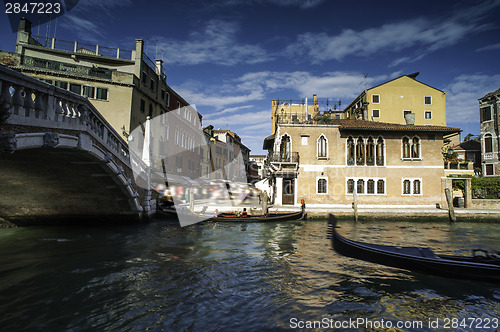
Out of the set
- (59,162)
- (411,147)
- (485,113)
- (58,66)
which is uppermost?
(485,113)

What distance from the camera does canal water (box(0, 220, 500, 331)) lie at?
4617mm

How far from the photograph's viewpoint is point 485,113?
1047 inches

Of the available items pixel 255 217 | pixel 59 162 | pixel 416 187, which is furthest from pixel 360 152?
pixel 59 162

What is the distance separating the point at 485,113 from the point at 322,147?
20123 millimetres

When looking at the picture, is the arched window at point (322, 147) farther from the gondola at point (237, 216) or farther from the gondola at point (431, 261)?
the gondola at point (431, 261)

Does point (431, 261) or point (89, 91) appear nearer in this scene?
point (431, 261)

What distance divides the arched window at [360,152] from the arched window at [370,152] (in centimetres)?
29

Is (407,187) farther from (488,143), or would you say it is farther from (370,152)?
(488,143)

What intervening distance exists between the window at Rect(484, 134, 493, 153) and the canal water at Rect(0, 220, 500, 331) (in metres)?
21.0

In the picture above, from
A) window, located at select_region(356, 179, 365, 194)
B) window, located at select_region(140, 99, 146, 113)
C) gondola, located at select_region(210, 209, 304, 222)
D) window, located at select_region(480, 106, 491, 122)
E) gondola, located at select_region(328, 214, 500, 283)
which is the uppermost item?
window, located at select_region(480, 106, 491, 122)

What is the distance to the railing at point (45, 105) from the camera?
4844 millimetres

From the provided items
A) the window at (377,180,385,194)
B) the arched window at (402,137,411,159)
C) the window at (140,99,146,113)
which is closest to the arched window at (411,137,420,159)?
the arched window at (402,137,411,159)

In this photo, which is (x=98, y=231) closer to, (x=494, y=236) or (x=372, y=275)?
(x=372, y=275)

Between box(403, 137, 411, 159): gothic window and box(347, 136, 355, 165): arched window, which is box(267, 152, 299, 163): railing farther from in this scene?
box(403, 137, 411, 159): gothic window
